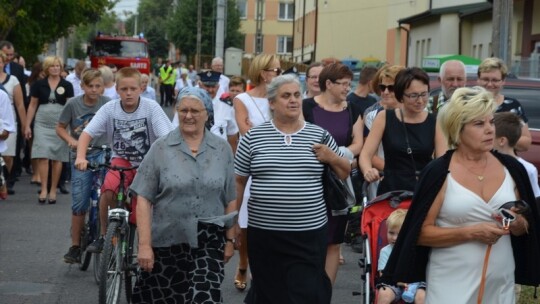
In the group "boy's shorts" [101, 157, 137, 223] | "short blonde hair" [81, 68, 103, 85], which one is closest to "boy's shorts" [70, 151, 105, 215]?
"short blonde hair" [81, 68, 103, 85]

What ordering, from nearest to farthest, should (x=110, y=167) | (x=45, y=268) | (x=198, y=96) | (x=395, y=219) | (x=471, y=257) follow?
(x=471, y=257) < (x=395, y=219) < (x=198, y=96) < (x=110, y=167) < (x=45, y=268)

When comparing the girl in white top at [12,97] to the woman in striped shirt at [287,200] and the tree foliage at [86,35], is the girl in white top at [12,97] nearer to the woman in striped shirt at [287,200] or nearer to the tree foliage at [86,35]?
the woman in striped shirt at [287,200]

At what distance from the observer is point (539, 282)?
19.2 feet

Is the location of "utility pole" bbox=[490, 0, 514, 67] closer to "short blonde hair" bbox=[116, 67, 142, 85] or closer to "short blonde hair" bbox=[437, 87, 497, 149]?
"short blonde hair" bbox=[116, 67, 142, 85]

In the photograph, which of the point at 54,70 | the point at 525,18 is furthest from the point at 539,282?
the point at 525,18

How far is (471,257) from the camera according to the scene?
227 inches

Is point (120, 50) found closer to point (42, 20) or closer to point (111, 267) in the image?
point (42, 20)

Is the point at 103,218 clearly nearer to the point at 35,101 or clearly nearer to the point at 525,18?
the point at 35,101

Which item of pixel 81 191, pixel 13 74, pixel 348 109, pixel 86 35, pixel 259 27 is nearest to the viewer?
pixel 348 109

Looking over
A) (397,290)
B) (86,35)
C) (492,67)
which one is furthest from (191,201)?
(86,35)

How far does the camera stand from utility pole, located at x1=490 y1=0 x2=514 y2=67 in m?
19.3

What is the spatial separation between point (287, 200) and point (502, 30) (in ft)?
41.7

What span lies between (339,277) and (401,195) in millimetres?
3957

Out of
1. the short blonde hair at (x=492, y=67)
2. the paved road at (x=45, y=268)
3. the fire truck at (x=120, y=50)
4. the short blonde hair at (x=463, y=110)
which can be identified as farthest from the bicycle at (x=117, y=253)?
the fire truck at (x=120, y=50)
